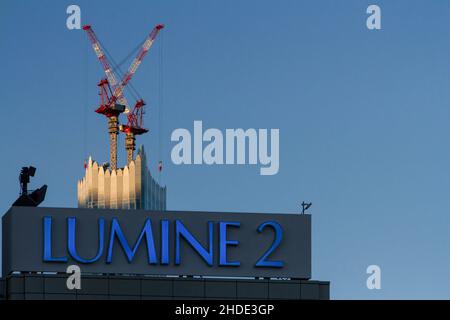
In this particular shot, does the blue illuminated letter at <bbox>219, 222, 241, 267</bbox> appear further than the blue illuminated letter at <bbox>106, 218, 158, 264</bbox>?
Yes

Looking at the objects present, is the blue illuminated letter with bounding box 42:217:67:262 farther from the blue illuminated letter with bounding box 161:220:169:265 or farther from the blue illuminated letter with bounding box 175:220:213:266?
the blue illuminated letter with bounding box 175:220:213:266

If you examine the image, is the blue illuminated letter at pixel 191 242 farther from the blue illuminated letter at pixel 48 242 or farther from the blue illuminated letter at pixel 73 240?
the blue illuminated letter at pixel 48 242

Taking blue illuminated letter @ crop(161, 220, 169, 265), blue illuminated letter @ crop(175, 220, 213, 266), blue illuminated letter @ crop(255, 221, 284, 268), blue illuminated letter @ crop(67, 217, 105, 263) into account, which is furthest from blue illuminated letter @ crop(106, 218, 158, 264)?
blue illuminated letter @ crop(255, 221, 284, 268)

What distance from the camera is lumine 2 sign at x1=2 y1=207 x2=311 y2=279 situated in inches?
3349

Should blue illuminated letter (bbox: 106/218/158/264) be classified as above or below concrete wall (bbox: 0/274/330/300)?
above

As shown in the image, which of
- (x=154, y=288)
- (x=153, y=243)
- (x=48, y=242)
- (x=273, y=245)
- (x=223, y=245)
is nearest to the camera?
(x=48, y=242)

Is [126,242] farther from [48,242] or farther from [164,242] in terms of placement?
[48,242]

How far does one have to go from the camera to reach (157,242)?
8712cm

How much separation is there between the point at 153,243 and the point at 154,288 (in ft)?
9.15

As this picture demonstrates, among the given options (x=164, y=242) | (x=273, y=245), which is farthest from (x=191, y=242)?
(x=273, y=245)

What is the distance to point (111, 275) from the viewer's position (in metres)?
86.3

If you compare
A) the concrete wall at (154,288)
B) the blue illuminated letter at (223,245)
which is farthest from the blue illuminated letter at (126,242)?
the blue illuminated letter at (223,245)

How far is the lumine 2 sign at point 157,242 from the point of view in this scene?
85.1 m
